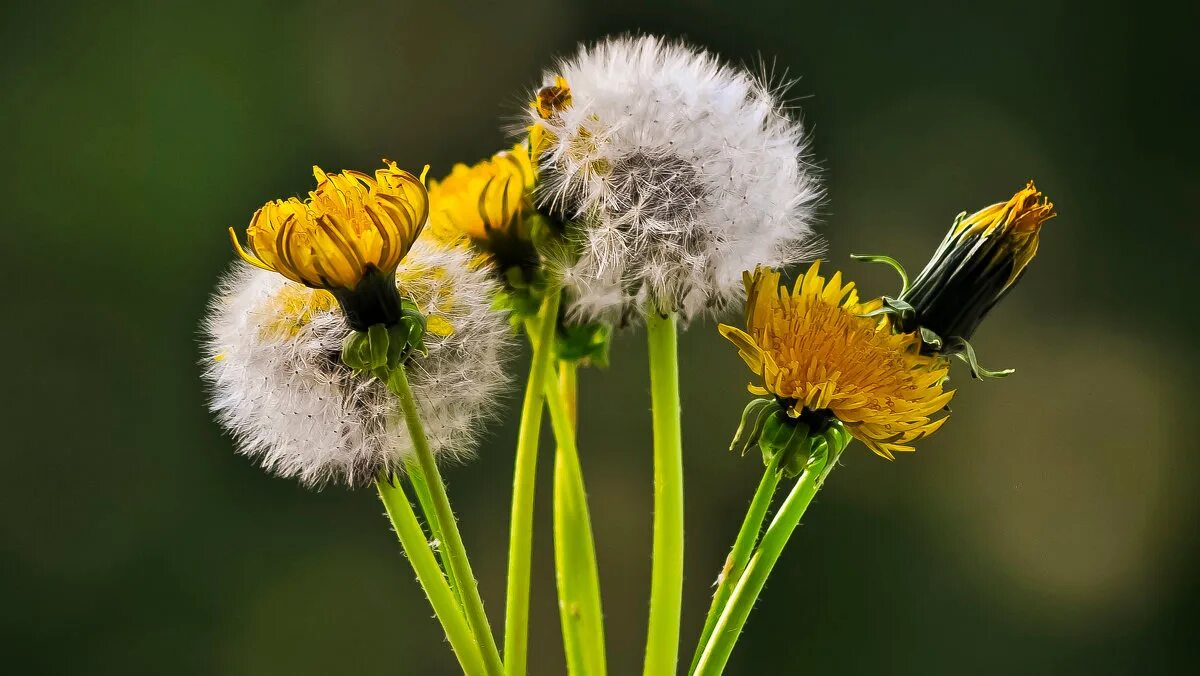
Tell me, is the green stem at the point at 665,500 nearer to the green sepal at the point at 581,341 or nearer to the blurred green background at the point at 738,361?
the green sepal at the point at 581,341

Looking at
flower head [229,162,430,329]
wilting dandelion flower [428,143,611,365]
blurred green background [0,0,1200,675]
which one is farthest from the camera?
blurred green background [0,0,1200,675]

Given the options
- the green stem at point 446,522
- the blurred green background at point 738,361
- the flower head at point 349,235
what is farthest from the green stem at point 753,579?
the blurred green background at point 738,361

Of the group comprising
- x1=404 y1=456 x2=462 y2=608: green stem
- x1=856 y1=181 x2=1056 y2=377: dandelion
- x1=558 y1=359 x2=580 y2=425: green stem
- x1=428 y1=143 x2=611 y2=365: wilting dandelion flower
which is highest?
x1=856 y1=181 x2=1056 y2=377: dandelion

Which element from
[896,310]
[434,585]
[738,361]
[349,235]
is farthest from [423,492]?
[738,361]

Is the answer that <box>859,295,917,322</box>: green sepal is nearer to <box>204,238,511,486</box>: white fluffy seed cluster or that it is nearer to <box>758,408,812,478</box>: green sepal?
<box>758,408,812,478</box>: green sepal

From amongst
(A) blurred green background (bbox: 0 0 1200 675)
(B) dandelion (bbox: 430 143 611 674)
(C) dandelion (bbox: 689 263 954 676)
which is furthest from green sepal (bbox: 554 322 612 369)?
(A) blurred green background (bbox: 0 0 1200 675)

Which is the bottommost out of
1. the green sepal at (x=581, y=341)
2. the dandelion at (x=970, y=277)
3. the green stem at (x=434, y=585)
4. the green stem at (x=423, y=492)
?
the green stem at (x=434, y=585)
